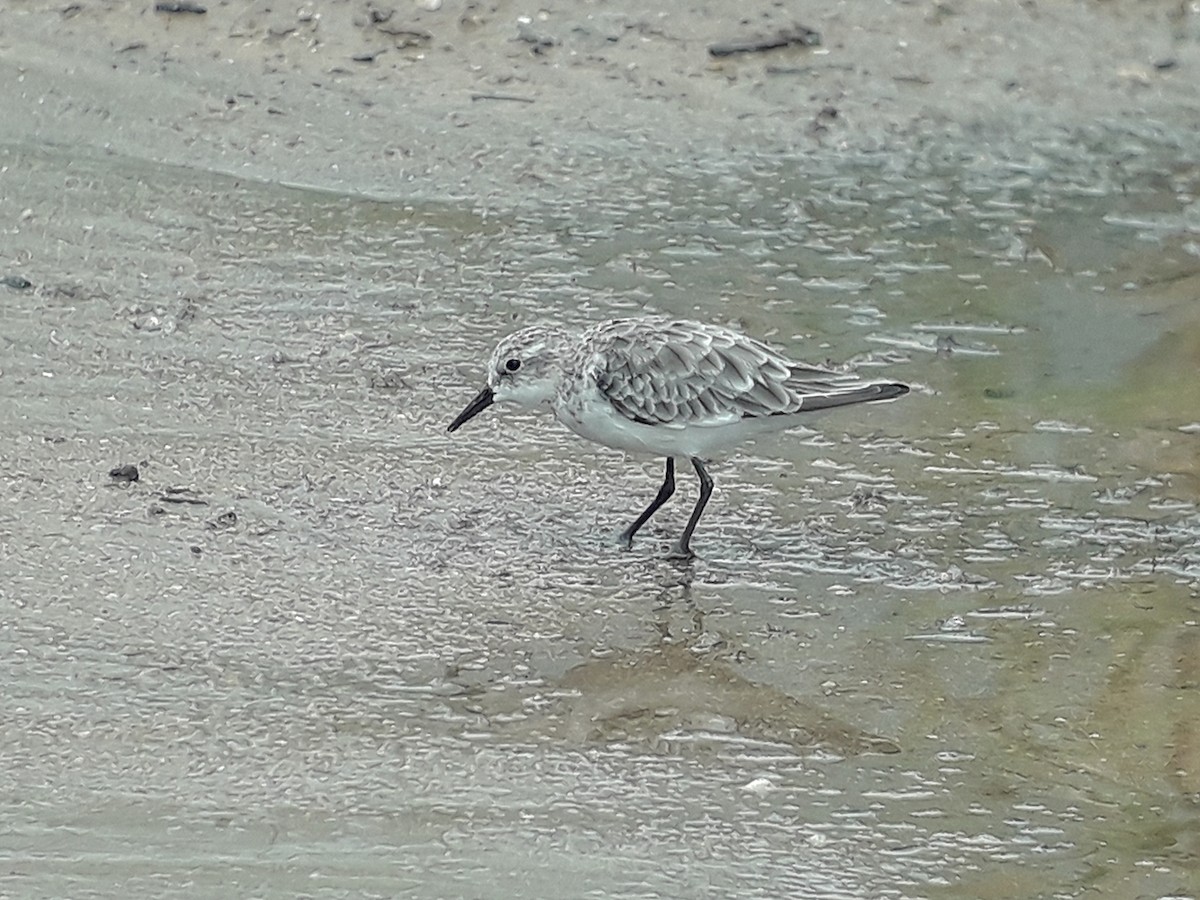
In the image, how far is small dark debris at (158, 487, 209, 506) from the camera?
221 inches

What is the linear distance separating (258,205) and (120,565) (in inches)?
106

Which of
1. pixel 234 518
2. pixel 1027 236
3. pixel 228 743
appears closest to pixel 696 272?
pixel 1027 236

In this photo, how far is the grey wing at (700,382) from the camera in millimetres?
5562

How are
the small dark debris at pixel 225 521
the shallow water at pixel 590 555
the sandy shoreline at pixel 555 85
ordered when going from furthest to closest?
1. the sandy shoreline at pixel 555 85
2. the small dark debris at pixel 225 521
3. the shallow water at pixel 590 555

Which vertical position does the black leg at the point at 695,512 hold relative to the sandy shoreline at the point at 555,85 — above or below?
below

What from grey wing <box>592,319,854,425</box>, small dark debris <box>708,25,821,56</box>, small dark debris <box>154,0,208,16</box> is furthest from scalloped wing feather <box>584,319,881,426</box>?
small dark debris <box>154,0,208,16</box>

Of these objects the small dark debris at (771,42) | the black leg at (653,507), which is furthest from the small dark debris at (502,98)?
the black leg at (653,507)

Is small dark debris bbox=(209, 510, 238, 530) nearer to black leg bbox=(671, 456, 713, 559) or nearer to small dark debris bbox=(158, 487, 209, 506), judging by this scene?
small dark debris bbox=(158, 487, 209, 506)

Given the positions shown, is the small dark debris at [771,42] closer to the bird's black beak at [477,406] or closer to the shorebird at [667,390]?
the shorebird at [667,390]

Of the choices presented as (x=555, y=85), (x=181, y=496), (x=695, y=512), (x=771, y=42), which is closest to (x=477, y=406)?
(x=695, y=512)

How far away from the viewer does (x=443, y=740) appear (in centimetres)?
456

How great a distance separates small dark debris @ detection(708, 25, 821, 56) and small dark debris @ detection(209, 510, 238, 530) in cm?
396

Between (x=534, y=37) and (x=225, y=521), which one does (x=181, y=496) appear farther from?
(x=534, y=37)

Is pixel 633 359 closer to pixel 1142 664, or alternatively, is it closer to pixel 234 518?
pixel 234 518
